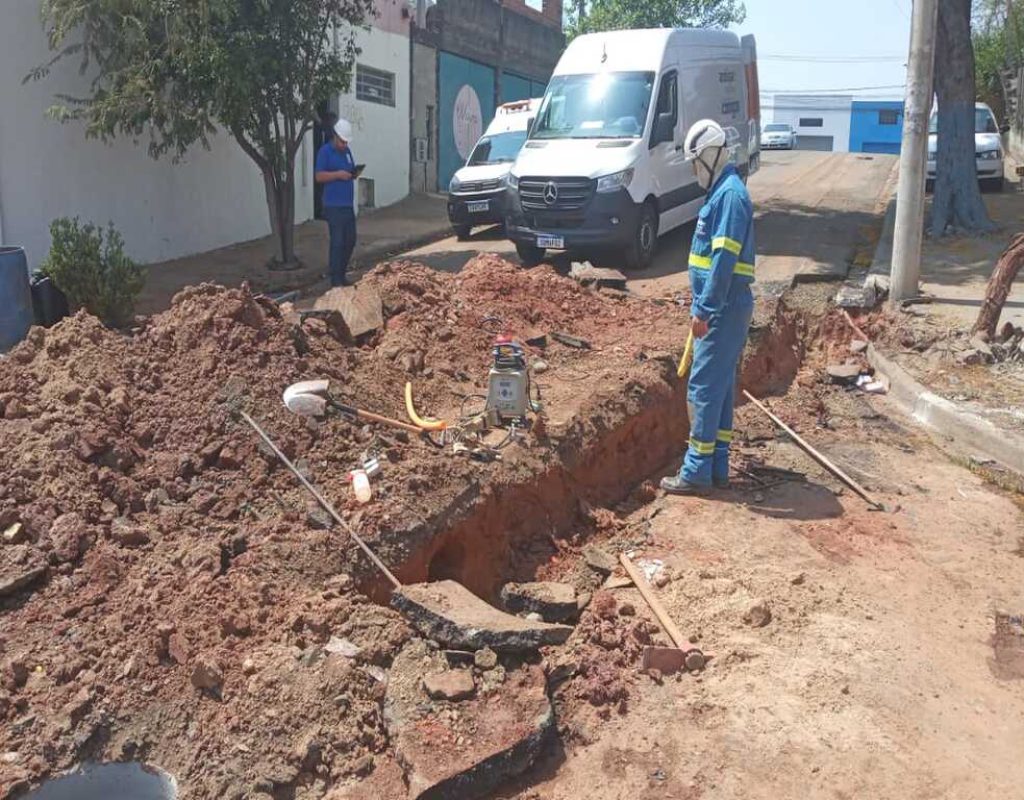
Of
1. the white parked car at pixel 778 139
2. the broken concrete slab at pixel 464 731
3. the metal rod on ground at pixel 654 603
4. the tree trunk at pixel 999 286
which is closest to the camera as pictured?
the broken concrete slab at pixel 464 731

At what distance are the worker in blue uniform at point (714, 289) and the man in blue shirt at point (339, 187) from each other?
6.31 meters

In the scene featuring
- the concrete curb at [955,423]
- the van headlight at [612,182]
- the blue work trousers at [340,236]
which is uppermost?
the van headlight at [612,182]

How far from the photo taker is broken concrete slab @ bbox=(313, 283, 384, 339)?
25.4 feet

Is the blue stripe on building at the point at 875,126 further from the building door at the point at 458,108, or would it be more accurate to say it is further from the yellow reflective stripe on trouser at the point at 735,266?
the yellow reflective stripe on trouser at the point at 735,266

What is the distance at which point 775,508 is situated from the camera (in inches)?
241

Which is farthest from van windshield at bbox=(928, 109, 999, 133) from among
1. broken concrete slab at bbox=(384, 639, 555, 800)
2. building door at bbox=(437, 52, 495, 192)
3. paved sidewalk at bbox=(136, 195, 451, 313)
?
broken concrete slab at bbox=(384, 639, 555, 800)

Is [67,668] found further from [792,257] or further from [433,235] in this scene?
[433,235]

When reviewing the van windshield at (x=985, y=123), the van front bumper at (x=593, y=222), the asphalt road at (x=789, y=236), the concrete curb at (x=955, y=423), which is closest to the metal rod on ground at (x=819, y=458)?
the concrete curb at (x=955, y=423)

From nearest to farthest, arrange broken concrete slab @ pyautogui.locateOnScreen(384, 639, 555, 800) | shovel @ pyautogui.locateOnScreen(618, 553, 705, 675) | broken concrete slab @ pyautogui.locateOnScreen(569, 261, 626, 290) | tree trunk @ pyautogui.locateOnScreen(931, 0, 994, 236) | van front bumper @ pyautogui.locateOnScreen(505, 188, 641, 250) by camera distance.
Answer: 1. broken concrete slab @ pyautogui.locateOnScreen(384, 639, 555, 800)
2. shovel @ pyautogui.locateOnScreen(618, 553, 705, 675)
3. broken concrete slab @ pyautogui.locateOnScreen(569, 261, 626, 290)
4. van front bumper @ pyautogui.locateOnScreen(505, 188, 641, 250)
5. tree trunk @ pyautogui.locateOnScreen(931, 0, 994, 236)

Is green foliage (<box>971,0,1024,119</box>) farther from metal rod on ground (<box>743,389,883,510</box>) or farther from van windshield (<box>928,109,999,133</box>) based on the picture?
metal rod on ground (<box>743,389,883,510</box>)

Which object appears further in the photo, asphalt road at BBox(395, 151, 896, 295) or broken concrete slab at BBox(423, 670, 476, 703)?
asphalt road at BBox(395, 151, 896, 295)

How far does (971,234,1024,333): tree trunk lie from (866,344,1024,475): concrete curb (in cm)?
98

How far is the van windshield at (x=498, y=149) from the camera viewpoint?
55.4 ft

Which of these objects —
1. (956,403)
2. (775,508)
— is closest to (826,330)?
(956,403)
